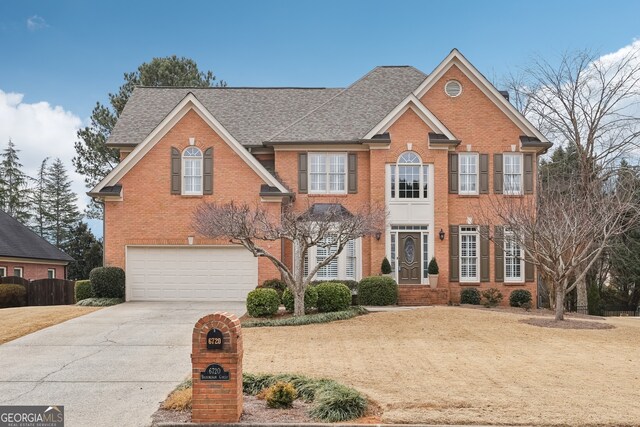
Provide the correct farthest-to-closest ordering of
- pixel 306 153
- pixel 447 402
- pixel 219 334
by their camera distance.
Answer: pixel 306 153
pixel 447 402
pixel 219 334

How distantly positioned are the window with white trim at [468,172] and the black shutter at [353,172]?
4.24 m

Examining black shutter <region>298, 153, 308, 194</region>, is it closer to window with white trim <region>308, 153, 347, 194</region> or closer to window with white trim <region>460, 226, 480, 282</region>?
window with white trim <region>308, 153, 347, 194</region>

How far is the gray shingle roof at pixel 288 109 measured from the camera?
28219 millimetres

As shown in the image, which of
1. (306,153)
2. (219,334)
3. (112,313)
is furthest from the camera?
(306,153)

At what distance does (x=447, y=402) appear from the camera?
9484 millimetres

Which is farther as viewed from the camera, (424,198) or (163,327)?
(424,198)

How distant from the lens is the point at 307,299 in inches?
820

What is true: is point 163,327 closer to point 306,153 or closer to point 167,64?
point 306,153

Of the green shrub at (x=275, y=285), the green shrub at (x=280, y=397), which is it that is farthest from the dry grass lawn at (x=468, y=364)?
the green shrub at (x=275, y=285)

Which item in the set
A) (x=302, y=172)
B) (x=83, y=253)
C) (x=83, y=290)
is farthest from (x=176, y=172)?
(x=83, y=253)

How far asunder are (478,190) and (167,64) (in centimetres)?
2628

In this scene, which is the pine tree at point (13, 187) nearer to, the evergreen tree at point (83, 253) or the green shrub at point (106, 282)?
the evergreen tree at point (83, 253)

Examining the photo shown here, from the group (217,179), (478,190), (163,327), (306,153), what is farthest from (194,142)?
(478,190)

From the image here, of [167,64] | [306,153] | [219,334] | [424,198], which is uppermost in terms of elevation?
[167,64]
